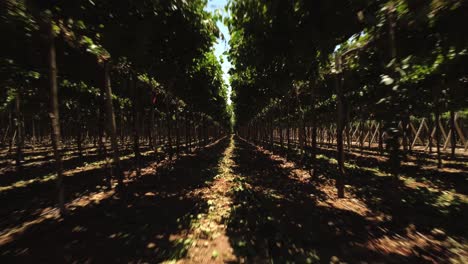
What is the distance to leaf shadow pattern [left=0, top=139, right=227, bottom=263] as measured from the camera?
4812 millimetres

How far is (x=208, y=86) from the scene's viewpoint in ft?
71.5

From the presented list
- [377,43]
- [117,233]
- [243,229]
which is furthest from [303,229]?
[377,43]

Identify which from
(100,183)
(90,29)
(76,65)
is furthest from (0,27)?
(100,183)

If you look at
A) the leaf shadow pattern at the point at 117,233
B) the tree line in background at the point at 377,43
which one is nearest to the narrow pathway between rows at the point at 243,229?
the leaf shadow pattern at the point at 117,233

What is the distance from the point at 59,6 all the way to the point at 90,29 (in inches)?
51.3

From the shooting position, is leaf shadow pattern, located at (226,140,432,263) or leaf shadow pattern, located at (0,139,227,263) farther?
leaf shadow pattern, located at (226,140,432,263)

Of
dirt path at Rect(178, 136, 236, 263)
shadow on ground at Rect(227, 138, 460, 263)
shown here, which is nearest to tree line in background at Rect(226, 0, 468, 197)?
shadow on ground at Rect(227, 138, 460, 263)

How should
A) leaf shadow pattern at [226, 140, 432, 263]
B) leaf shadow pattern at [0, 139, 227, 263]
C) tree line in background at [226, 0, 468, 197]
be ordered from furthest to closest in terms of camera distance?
leaf shadow pattern at [226, 140, 432, 263]
leaf shadow pattern at [0, 139, 227, 263]
tree line in background at [226, 0, 468, 197]

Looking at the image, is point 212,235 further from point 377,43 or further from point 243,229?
point 377,43

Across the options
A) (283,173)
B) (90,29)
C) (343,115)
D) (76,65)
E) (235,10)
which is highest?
(235,10)

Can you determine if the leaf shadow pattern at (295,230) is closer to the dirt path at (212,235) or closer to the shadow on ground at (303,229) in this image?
the shadow on ground at (303,229)

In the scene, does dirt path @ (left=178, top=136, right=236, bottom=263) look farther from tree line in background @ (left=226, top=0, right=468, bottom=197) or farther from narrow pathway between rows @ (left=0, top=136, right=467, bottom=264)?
tree line in background @ (left=226, top=0, right=468, bottom=197)

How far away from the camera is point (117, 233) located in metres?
5.92

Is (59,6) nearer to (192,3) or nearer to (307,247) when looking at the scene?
(192,3)
